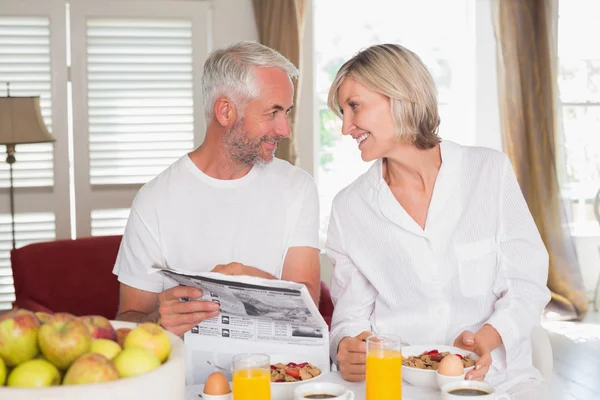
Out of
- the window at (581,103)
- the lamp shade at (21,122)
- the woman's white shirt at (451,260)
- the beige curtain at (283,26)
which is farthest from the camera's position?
the window at (581,103)

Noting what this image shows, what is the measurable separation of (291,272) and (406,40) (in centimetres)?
358

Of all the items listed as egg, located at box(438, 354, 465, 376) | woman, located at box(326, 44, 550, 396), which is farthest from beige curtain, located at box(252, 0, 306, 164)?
egg, located at box(438, 354, 465, 376)

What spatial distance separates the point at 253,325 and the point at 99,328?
2.49 ft

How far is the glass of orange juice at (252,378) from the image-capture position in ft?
4.56

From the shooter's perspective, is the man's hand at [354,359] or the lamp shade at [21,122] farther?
the lamp shade at [21,122]

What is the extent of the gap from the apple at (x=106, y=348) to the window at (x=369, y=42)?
4.32 m

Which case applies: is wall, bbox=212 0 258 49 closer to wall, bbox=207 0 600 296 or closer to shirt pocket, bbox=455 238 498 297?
wall, bbox=207 0 600 296

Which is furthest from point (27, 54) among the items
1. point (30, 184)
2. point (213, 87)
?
point (213, 87)

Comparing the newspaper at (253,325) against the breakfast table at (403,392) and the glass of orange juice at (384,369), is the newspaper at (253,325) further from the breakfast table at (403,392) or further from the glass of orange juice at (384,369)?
the glass of orange juice at (384,369)

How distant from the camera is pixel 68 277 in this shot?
3412 mm

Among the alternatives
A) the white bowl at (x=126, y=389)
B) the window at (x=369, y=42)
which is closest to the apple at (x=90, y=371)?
the white bowl at (x=126, y=389)

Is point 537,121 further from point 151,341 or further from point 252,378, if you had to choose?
Answer: point 151,341

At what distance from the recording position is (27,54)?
480 cm

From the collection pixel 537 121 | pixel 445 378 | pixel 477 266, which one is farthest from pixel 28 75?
pixel 445 378
